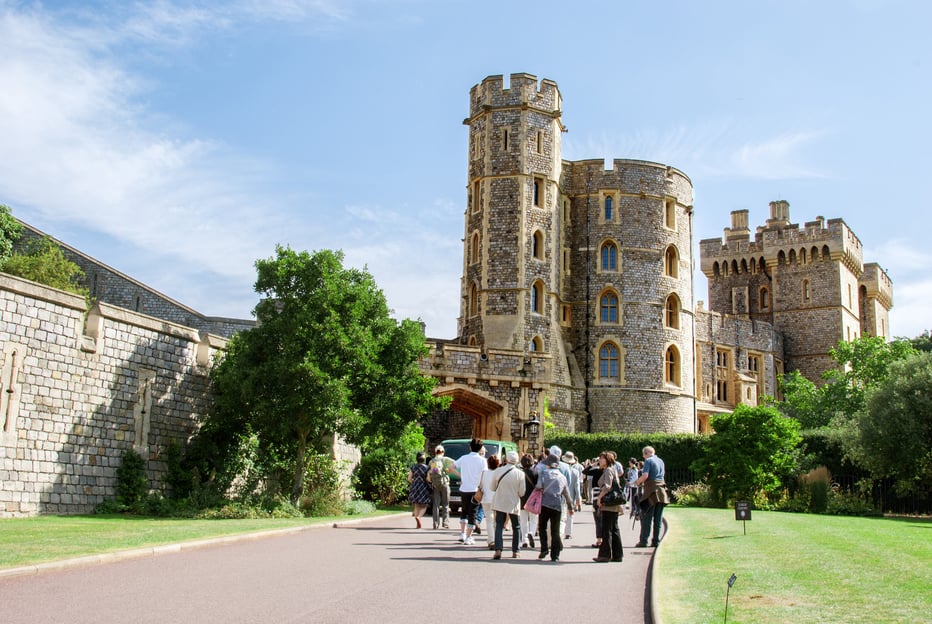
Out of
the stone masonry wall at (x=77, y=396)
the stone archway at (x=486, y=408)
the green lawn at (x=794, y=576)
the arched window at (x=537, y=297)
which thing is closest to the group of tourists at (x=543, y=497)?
the green lawn at (x=794, y=576)

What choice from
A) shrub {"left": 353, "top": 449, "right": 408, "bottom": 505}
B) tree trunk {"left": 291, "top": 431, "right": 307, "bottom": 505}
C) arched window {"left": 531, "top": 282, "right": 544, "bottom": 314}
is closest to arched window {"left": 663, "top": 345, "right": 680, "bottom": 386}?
arched window {"left": 531, "top": 282, "right": 544, "bottom": 314}

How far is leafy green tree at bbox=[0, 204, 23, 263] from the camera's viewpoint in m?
33.8

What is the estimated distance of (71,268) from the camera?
105 feet

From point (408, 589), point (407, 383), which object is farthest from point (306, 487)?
point (408, 589)

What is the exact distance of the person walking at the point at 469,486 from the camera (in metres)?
15.5

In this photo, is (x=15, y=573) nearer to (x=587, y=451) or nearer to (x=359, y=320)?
(x=359, y=320)

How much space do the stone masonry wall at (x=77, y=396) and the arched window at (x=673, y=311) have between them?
30769 mm

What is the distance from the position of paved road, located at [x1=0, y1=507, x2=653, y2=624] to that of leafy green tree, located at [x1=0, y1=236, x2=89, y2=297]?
1959 cm

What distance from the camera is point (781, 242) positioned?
218ft

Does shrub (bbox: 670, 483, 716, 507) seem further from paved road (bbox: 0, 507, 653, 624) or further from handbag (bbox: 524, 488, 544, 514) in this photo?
handbag (bbox: 524, 488, 544, 514)

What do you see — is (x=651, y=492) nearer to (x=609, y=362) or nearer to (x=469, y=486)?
(x=469, y=486)

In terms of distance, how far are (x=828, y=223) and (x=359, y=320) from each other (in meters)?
51.0

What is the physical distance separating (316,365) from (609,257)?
28.5 m

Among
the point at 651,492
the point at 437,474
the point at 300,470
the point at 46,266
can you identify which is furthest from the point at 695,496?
the point at 46,266
